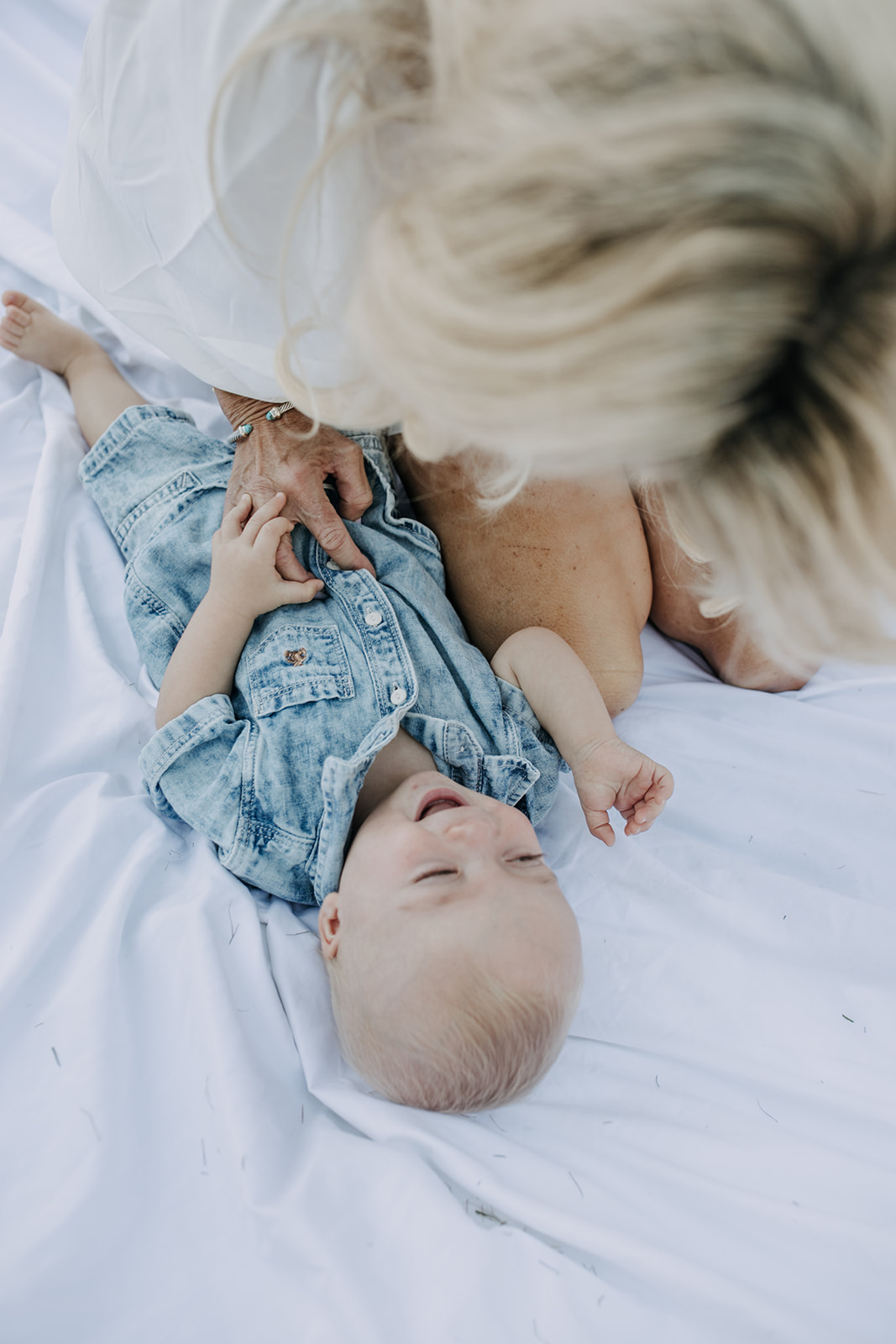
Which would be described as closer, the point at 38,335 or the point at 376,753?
the point at 376,753

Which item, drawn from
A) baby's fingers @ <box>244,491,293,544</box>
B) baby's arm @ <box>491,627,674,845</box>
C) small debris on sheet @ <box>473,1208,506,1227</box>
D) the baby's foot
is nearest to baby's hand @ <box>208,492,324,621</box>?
baby's fingers @ <box>244,491,293,544</box>

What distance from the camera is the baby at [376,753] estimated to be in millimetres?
881

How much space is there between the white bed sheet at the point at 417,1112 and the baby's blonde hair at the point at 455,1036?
0.12 feet

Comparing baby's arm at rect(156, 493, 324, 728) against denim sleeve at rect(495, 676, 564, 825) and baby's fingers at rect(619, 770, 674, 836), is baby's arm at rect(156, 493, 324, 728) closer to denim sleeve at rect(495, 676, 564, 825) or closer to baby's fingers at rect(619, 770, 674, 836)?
denim sleeve at rect(495, 676, 564, 825)

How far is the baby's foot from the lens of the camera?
137cm

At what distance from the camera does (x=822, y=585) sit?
0.54m

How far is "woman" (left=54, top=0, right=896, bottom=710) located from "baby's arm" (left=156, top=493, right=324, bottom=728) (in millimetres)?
408

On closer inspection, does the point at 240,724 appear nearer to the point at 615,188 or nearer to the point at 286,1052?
the point at 286,1052

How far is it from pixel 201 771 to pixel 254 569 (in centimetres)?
27

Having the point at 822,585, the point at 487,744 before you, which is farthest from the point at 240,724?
the point at 822,585

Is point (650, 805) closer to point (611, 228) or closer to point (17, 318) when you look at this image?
point (611, 228)

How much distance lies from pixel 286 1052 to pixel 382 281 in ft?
2.57

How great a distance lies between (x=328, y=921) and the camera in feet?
3.27

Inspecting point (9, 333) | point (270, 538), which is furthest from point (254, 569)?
point (9, 333)
